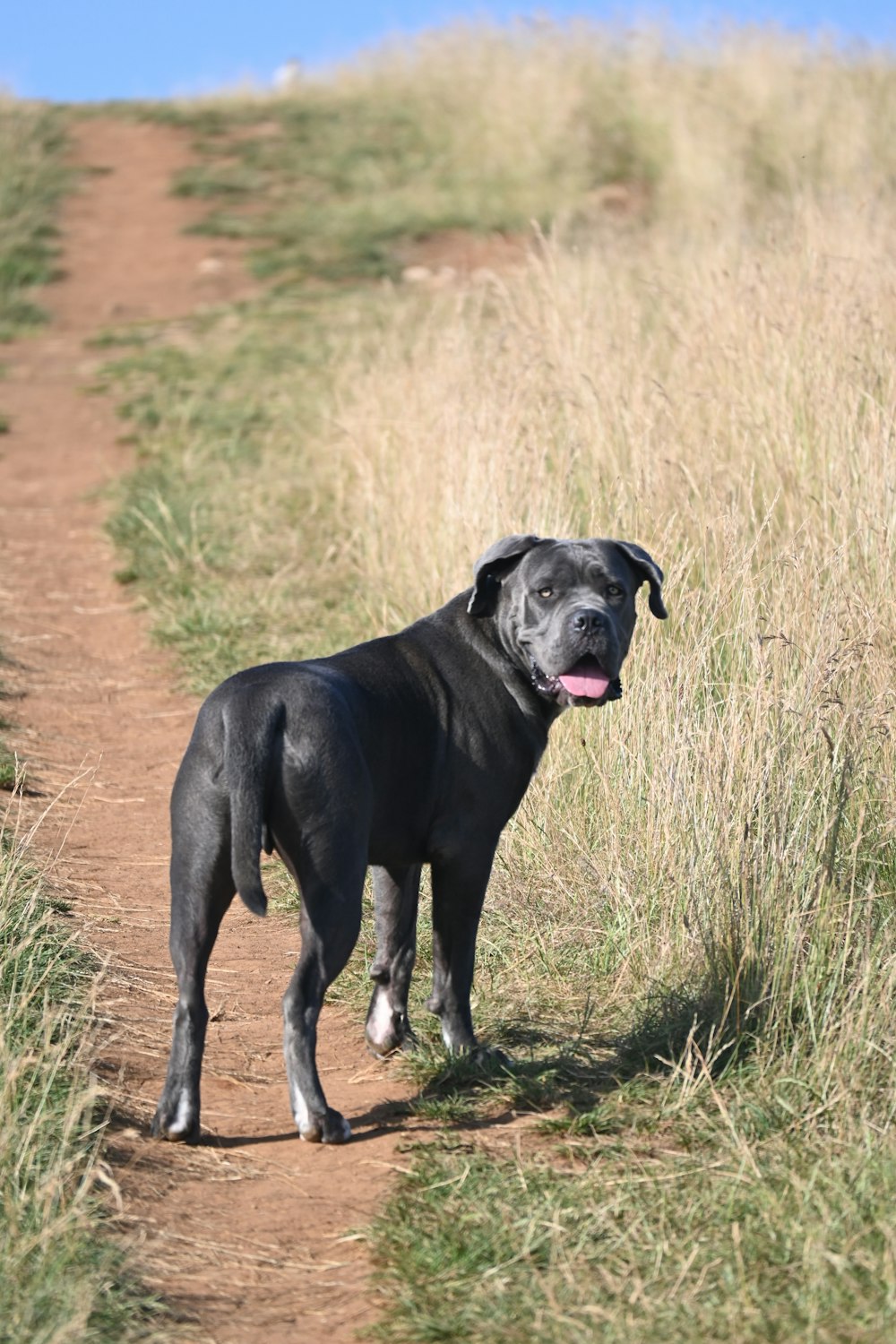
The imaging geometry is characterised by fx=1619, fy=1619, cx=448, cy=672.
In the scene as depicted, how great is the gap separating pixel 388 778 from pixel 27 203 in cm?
1689

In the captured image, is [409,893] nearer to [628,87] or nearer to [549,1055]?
[549,1055]

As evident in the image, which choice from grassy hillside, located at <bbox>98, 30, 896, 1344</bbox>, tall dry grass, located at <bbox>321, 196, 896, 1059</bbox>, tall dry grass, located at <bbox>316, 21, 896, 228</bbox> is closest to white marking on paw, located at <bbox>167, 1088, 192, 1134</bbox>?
grassy hillside, located at <bbox>98, 30, 896, 1344</bbox>

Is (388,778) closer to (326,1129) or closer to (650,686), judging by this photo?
(326,1129)

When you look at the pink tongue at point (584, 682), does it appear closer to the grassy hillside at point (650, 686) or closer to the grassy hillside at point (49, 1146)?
the grassy hillside at point (650, 686)

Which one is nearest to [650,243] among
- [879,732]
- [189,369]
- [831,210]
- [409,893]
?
[831,210]

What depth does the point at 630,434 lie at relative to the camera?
7.27m

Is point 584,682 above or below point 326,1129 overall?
above

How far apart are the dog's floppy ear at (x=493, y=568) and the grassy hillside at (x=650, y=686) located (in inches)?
30.4

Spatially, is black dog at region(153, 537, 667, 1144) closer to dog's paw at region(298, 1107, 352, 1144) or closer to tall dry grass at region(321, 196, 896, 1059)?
dog's paw at region(298, 1107, 352, 1144)

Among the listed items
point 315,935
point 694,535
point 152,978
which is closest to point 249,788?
point 315,935

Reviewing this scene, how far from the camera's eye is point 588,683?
4199 mm

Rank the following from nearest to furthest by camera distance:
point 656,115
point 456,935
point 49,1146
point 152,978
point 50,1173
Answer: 1. point 50,1173
2. point 49,1146
3. point 456,935
4. point 152,978
5. point 656,115

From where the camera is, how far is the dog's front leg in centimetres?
429

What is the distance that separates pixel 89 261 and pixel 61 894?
45.9ft
